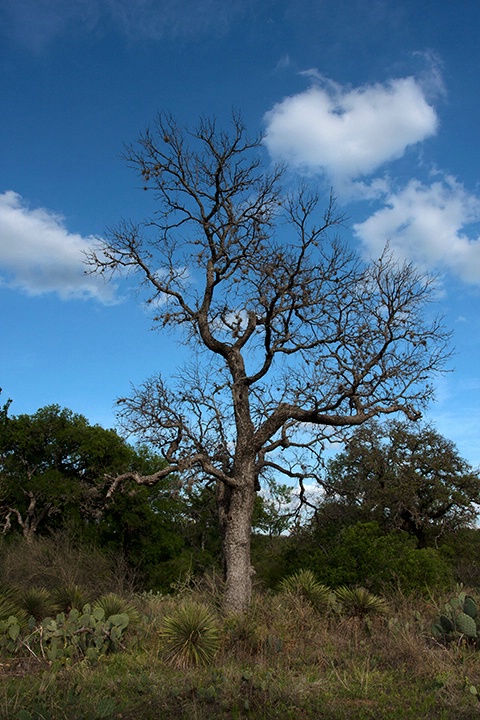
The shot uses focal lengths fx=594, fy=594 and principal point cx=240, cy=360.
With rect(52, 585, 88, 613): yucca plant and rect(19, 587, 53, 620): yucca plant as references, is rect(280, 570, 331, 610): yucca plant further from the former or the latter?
rect(19, 587, 53, 620): yucca plant

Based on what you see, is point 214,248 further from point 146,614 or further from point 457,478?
point 457,478

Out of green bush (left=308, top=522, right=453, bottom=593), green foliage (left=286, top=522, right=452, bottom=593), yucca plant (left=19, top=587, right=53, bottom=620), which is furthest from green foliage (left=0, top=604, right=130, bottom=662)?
green bush (left=308, top=522, right=453, bottom=593)

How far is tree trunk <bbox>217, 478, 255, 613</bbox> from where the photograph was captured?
50.5 feet

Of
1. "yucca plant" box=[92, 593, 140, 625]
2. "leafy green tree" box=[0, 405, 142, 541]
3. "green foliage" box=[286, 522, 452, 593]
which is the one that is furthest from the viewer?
"leafy green tree" box=[0, 405, 142, 541]

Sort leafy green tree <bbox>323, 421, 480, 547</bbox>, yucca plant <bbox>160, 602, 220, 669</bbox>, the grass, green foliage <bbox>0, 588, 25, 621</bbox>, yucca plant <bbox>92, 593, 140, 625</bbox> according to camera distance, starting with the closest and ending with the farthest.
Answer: the grass, yucca plant <bbox>160, 602, 220, 669</bbox>, yucca plant <bbox>92, 593, 140, 625</bbox>, green foliage <bbox>0, 588, 25, 621</bbox>, leafy green tree <bbox>323, 421, 480, 547</bbox>

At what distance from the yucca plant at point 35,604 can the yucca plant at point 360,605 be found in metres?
6.66

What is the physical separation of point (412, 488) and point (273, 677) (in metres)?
20.6

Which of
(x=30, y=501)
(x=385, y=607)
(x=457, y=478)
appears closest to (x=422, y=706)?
(x=385, y=607)

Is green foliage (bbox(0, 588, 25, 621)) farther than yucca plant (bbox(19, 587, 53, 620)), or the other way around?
yucca plant (bbox(19, 587, 53, 620))

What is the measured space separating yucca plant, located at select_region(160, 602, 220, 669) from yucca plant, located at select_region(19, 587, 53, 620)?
4.05m

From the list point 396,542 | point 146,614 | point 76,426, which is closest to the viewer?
point 146,614

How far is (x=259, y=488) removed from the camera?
57.7 feet

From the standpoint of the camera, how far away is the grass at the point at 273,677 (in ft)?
24.1

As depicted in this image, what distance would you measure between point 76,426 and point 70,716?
3321cm
